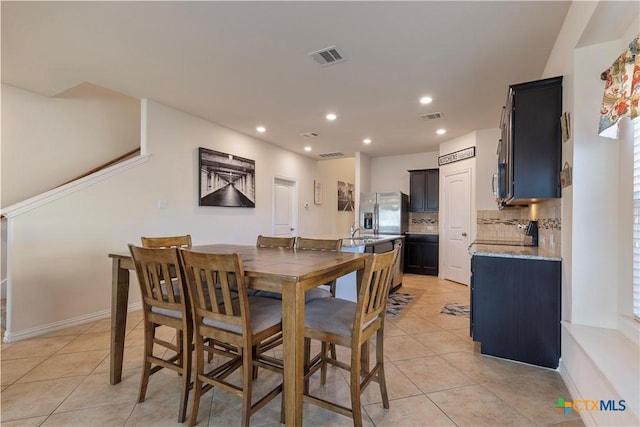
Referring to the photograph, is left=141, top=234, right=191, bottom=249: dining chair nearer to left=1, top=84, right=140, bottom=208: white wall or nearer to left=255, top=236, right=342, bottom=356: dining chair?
left=255, top=236, right=342, bottom=356: dining chair

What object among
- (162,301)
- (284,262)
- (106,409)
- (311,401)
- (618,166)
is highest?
(618,166)

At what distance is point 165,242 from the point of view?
98.4 inches

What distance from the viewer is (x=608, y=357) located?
1562 mm

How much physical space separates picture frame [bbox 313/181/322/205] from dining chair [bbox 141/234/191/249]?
460cm

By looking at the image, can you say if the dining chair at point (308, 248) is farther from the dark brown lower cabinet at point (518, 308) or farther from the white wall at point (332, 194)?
the white wall at point (332, 194)

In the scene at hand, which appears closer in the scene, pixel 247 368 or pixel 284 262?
pixel 247 368

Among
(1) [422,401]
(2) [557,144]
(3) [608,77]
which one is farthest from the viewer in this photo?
(2) [557,144]

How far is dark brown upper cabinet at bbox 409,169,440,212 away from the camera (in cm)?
616

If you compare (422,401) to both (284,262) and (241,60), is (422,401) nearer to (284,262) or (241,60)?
(284,262)

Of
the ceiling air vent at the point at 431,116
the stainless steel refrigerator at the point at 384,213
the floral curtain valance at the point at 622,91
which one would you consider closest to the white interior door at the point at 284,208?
the stainless steel refrigerator at the point at 384,213

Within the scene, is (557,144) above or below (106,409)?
above

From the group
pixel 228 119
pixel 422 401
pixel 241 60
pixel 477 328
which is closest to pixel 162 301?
pixel 422 401

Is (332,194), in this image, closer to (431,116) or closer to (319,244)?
(431,116)

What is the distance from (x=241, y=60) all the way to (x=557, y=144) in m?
2.69
